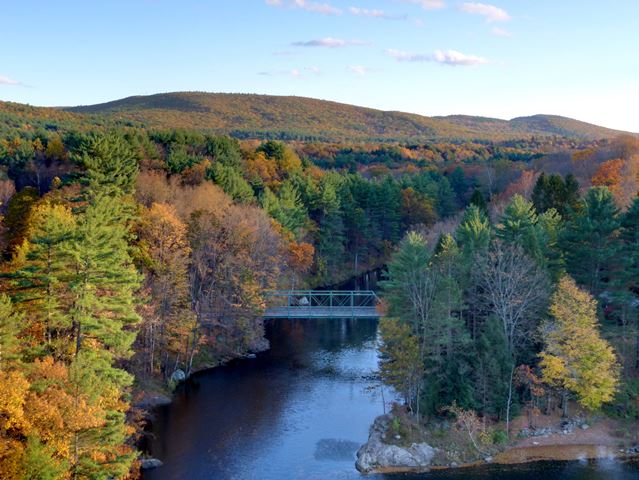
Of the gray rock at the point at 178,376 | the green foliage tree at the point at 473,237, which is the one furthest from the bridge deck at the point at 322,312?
the green foliage tree at the point at 473,237

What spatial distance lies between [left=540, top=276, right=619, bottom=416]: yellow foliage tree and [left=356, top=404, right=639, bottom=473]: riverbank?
1.74 meters

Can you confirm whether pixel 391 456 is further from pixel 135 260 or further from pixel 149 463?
pixel 135 260

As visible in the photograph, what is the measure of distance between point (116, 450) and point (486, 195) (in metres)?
83.2

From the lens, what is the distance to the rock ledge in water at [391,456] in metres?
33.8

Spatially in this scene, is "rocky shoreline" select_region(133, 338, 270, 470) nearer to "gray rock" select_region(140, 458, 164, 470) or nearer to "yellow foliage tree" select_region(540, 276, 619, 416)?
"gray rock" select_region(140, 458, 164, 470)

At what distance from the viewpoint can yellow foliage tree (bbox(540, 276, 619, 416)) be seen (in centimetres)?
3581

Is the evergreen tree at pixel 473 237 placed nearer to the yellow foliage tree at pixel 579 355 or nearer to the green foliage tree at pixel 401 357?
the yellow foliage tree at pixel 579 355

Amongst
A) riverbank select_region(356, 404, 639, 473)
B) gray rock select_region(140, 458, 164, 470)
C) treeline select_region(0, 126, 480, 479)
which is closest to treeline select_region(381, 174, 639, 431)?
riverbank select_region(356, 404, 639, 473)

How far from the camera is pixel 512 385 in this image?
37469 mm

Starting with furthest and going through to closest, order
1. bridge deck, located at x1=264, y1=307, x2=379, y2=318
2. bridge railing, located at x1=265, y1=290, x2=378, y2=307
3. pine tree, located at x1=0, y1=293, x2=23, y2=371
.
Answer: bridge railing, located at x1=265, y1=290, x2=378, y2=307 → bridge deck, located at x1=264, y1=307, x2=379, y2=318 → pine tree, located at x1=0, y1=293, x2=23, y2=371

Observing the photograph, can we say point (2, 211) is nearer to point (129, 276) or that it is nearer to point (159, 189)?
point (159, 189)

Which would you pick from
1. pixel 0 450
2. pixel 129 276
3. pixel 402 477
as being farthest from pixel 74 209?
pixel 402 477

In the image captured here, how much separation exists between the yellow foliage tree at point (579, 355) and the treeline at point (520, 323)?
0.05m

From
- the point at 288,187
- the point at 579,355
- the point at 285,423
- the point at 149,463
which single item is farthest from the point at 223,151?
the point at 579,355
